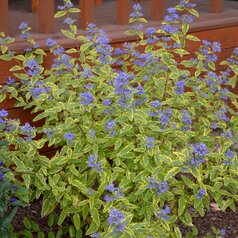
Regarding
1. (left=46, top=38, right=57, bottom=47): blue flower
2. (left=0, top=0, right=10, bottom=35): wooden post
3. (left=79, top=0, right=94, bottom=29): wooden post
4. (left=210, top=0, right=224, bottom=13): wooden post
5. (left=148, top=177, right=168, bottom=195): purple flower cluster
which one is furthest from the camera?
(left=210, top=0, right=224, bottom=13): wooden post

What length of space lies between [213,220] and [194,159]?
1375 millimetres

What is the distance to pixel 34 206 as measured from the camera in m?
4.25

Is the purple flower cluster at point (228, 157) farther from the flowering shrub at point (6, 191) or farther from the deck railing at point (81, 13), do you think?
the deck railing at point (81, 13)

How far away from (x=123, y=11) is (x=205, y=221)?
1603 millimetres

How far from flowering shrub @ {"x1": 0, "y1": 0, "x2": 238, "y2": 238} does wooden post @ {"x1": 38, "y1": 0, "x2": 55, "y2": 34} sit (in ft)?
0.95

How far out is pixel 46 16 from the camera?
13.9ft

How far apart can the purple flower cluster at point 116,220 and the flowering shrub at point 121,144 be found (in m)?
0.04

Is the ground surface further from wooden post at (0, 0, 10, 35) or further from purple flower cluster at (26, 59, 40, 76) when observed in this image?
wooden post at (0, 0, 10, 35)

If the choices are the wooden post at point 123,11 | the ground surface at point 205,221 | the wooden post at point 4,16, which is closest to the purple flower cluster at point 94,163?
Answer: the ground surface at point 205,221

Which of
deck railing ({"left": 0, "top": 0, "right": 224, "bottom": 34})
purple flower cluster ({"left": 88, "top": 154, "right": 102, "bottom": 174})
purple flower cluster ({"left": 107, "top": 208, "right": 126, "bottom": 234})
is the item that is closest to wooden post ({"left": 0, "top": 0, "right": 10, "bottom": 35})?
deck railing ({"left": 0, "top": 0, "right": 224, "bottom": 34})

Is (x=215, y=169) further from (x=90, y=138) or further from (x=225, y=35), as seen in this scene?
(x=225, y=35)

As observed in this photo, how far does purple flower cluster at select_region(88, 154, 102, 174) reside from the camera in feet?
10.3

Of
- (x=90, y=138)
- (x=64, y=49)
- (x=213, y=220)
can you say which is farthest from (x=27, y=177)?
(x=213, y=220)

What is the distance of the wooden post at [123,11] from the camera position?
15.3ft
